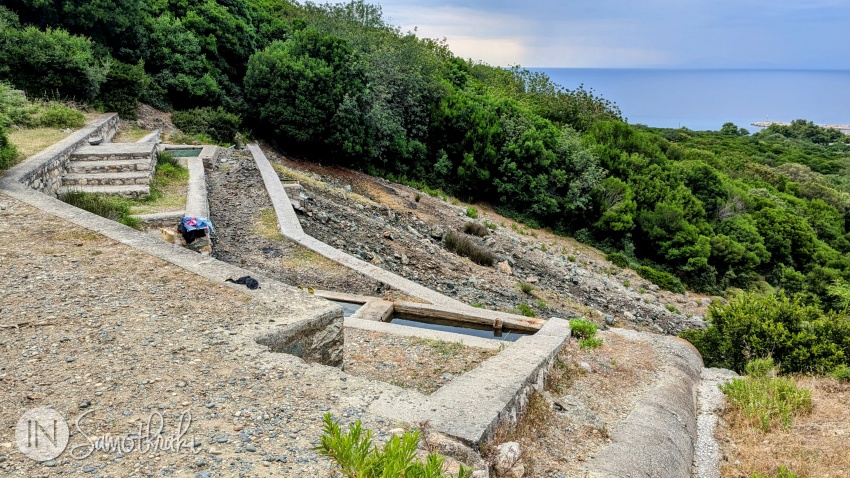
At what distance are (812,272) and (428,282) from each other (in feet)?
73.6

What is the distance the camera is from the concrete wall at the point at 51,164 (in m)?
8.13

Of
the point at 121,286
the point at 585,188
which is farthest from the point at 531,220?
the point at 121,286

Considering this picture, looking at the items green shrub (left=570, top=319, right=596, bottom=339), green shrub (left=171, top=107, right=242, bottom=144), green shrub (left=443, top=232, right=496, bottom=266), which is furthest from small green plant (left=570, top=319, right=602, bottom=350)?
green shrub (left=171, top=107, right=242, bottom=144)

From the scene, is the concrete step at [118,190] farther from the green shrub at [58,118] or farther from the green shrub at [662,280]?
the green shrub at [662,280]

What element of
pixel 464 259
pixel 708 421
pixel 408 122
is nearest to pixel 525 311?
pixel 464 259

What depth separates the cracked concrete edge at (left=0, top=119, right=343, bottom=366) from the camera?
4.67m

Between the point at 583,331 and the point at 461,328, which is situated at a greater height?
the point at 583,331

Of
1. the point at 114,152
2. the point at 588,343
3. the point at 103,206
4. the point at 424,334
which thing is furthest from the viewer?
the point at 114,152

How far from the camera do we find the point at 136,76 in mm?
15383

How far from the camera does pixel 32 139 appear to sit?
1047 cm

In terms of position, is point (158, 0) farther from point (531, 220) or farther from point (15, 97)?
point (531, 220)

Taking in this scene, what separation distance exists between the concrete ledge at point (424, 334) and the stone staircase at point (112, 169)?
17.7 ft

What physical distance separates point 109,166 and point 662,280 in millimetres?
16655

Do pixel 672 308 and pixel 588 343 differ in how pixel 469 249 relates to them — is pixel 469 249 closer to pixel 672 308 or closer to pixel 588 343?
pixel 672 308
